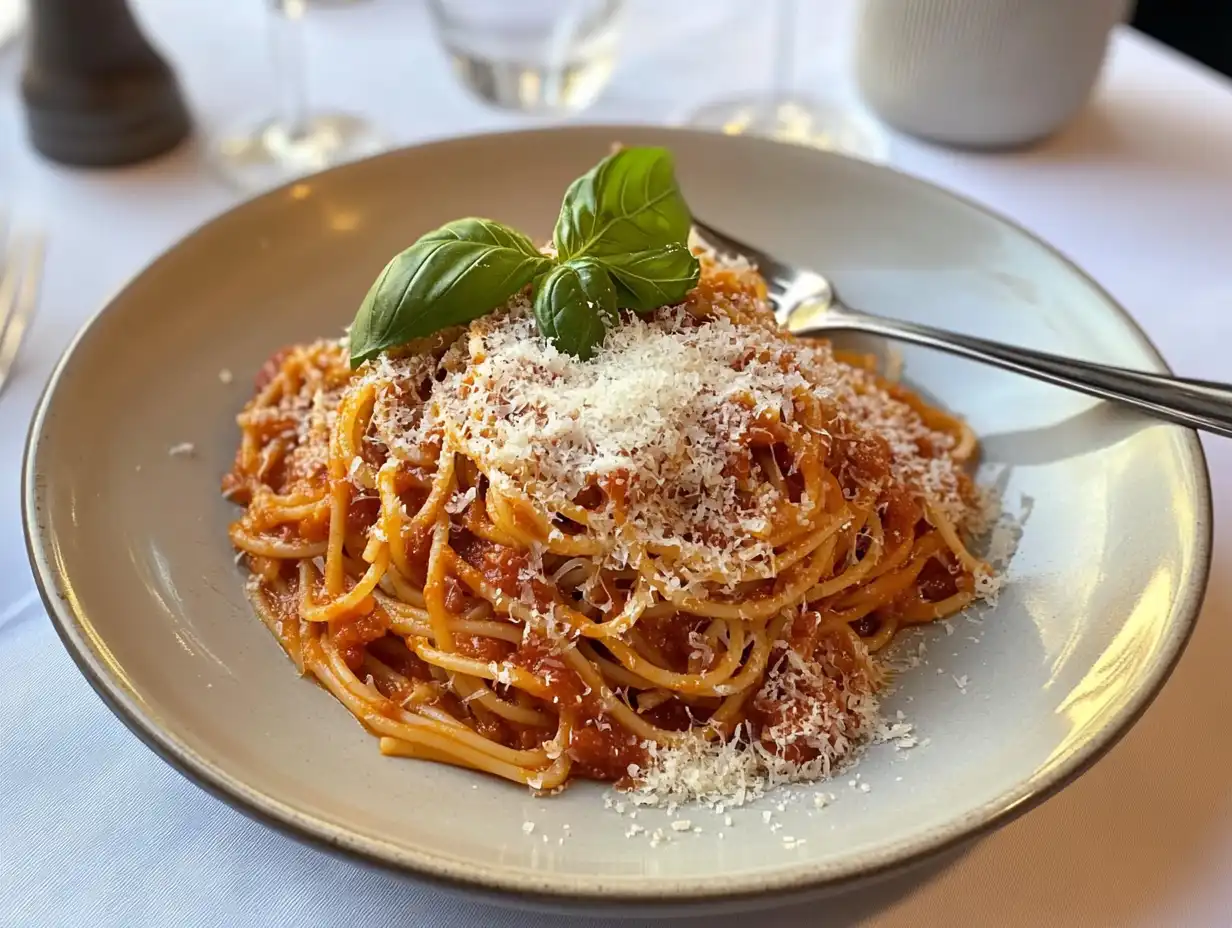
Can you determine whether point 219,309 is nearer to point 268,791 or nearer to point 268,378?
point 268,378

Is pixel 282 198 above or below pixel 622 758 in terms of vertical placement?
above

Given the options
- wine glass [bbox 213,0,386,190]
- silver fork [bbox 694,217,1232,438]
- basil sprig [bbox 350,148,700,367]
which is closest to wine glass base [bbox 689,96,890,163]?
silver fork [bbox 694,217,1232,438]

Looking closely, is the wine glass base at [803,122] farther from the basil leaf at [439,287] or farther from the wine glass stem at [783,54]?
the basil leaf at [439,287]

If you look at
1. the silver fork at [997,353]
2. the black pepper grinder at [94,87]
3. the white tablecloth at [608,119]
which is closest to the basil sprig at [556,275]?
the silver fork at [997,353]

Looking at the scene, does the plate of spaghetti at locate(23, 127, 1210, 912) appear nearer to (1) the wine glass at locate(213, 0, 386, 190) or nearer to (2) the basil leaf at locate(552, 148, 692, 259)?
(2) the basil leaf at locate(552, 148, 692, 259)

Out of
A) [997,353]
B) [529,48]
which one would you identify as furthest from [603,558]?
[529,48]

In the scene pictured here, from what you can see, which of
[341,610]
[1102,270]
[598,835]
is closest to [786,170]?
[1102,270]

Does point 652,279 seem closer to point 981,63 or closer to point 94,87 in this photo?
point 981,63
